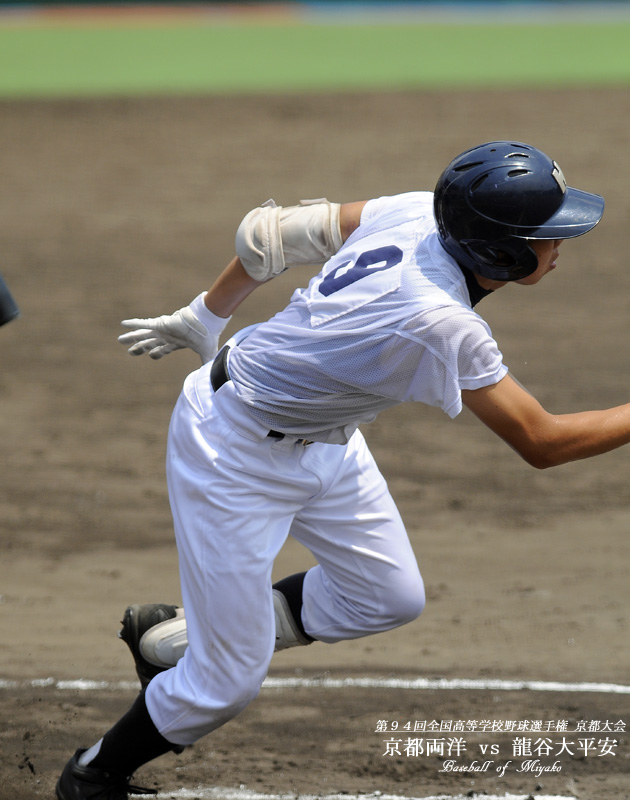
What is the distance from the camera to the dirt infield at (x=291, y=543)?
11.6ft

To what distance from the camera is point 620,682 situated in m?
3.87

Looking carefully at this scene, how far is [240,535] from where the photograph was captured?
282cm

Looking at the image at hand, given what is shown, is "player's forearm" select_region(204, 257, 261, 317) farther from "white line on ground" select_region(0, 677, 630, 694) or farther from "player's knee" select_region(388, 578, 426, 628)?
"white line on ground" select_region(0, 677, 630, 694)

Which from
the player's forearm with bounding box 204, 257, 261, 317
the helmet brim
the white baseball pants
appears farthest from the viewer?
the player's forearm with bounding box 204, 257, 261, 317

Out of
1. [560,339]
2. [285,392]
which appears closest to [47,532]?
[285,392]

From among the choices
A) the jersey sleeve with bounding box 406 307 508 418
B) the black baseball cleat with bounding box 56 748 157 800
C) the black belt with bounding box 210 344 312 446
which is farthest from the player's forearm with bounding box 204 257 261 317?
the black baseball cleat with bounding box 56 748 157 800

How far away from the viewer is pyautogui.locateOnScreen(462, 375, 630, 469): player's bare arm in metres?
2.51

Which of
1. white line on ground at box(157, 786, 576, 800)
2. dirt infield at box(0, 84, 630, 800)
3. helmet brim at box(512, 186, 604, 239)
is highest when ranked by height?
helmet brim at box(512, 186, 604, 239)

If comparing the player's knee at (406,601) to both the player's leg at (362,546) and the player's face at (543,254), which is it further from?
the player's face at (543,254)

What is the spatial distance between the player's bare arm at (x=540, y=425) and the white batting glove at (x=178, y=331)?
1.08 m

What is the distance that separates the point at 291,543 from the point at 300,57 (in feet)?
36.2

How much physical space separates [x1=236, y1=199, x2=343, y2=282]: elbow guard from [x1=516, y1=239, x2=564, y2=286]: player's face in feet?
2.00

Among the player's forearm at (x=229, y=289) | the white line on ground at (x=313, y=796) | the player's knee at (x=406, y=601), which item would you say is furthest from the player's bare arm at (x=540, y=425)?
the white line on ground at (x=313, y=796)

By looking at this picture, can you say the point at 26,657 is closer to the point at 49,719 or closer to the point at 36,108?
the point at 49,719
